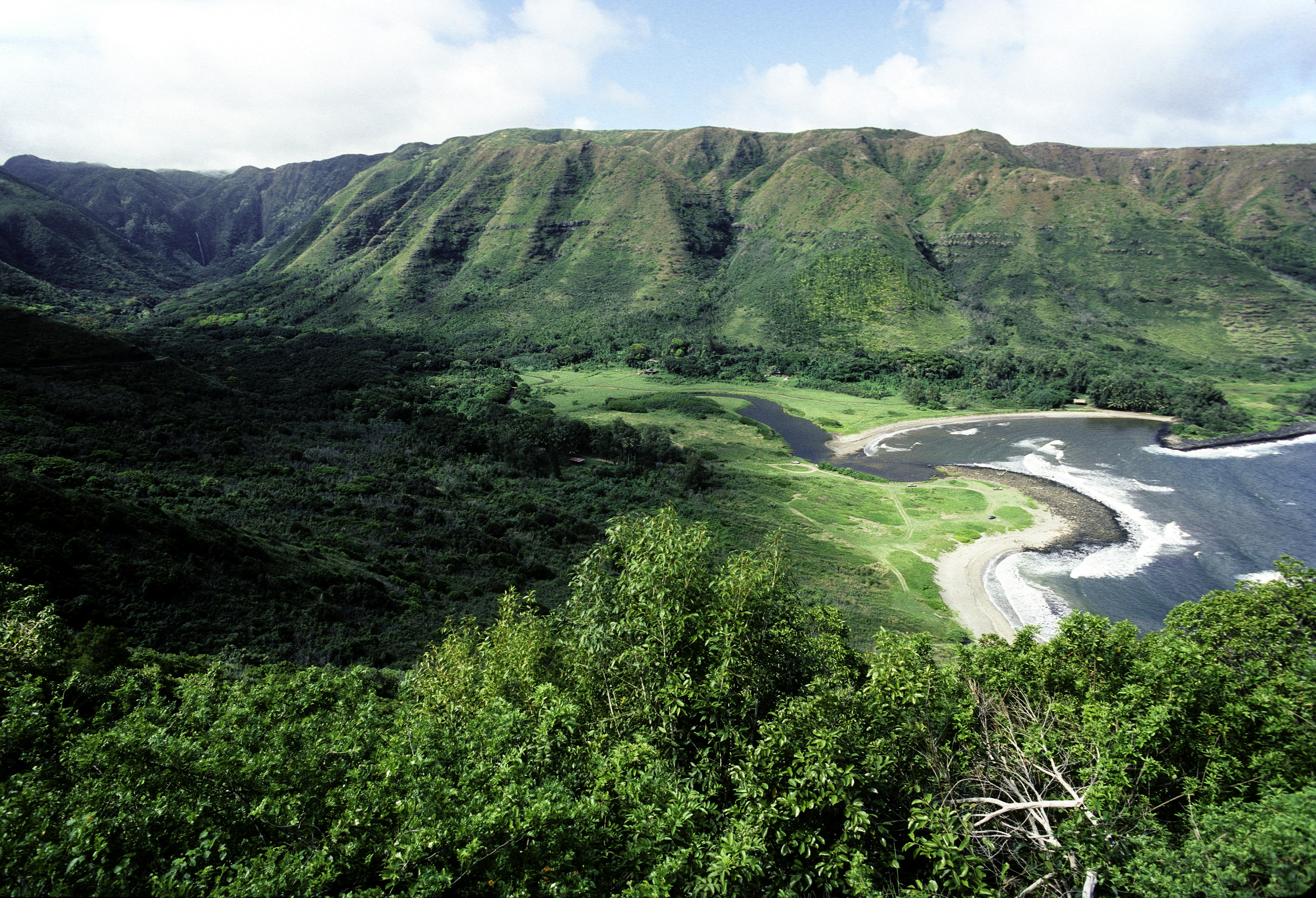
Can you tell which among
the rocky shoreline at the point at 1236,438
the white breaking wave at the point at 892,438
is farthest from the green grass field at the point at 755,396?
the rocky shoreline at the point at 1236,438

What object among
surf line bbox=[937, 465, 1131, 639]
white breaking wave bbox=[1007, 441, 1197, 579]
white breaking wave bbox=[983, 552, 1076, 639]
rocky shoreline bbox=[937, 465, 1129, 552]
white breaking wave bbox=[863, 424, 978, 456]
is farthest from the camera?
white breaking wave bbox=[863, 424, 978, 456]

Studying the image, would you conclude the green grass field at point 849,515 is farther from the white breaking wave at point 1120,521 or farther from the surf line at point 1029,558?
the white breaking wave at point 1120,521

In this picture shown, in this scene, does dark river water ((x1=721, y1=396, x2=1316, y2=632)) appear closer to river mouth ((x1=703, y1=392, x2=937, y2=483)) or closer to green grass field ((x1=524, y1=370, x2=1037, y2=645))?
river mouth ((x1=703, y1=392, x2=937, y2=483))

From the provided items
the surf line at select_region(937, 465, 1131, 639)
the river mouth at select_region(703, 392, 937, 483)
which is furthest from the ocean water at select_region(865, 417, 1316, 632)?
the river mouth at select_region(703, 392, 937, 483)

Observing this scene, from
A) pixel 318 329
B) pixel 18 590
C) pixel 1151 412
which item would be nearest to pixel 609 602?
pixel 18 590

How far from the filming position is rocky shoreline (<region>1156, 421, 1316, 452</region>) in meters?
97.5

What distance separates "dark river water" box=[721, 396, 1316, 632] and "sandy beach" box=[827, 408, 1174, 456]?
6.07 feet

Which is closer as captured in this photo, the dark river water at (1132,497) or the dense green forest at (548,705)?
the dense green forest at (548,705)

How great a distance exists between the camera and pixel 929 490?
81.9 meters

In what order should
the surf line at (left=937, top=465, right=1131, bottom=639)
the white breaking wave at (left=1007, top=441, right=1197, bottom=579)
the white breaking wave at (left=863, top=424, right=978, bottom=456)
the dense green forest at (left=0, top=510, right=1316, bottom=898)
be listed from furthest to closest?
the white breaking wave at (left=863, top=424, right=978, bottom=456) < the white breaking wave at (left=1007, top=441, right=1197, bottom=579) < the surf line at (left=937, top=465, right=1131, bottom=639) < the dense green forest at (left=0, top=510, right=1316, bottom=898)

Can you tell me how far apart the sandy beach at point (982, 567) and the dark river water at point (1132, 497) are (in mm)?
1430

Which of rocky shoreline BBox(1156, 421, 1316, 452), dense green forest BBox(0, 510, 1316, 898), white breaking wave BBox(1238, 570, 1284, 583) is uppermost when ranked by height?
dense green forest BBox(0, 510, 1316, 898)

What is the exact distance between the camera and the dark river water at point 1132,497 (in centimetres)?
5494

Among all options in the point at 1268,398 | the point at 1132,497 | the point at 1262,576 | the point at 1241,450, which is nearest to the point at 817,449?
the point at 1132,497
